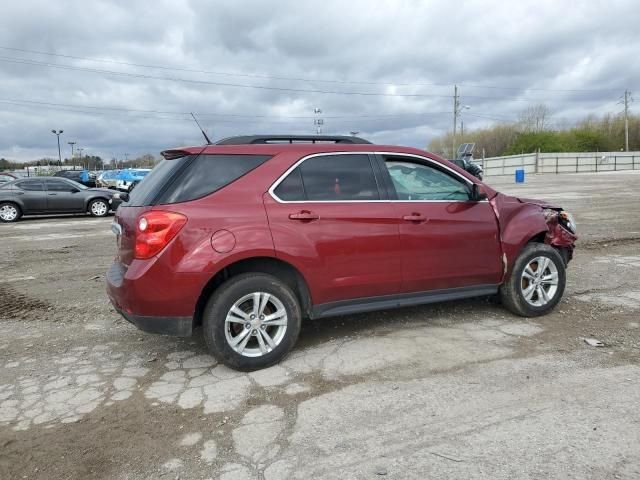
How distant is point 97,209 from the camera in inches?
679

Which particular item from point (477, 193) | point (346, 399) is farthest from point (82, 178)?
point (346, 399)

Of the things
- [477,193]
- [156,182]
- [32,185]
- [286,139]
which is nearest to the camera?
[156,182]

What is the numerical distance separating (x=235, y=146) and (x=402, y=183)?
1.51m

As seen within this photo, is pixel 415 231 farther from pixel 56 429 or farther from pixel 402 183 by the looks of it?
pixel 56 429

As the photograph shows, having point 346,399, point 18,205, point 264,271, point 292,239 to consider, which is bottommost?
point 346,399

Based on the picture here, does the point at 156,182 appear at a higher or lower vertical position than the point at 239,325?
higher

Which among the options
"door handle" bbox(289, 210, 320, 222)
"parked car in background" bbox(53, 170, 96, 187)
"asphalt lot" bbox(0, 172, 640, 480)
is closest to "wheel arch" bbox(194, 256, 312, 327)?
"door handle" bbox(289, 210, 320, 222)

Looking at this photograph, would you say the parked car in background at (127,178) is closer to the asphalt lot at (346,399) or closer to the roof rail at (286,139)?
the asphalt lot at (346,399)

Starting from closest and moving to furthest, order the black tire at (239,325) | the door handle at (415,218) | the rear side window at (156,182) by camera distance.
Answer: the black tire at (239,325)
the rear side window at (156,182)
the door handle at (415,218)

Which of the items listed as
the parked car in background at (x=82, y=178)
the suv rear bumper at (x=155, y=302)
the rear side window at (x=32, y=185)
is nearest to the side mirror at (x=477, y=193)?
the suv rear bumper at (x=155, y=302)

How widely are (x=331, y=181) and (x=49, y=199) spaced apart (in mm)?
15476

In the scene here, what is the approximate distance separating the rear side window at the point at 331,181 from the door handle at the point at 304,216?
127 millimetres

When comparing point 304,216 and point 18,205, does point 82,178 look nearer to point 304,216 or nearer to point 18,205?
point 18,205

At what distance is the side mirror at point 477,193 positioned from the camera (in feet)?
15.4
